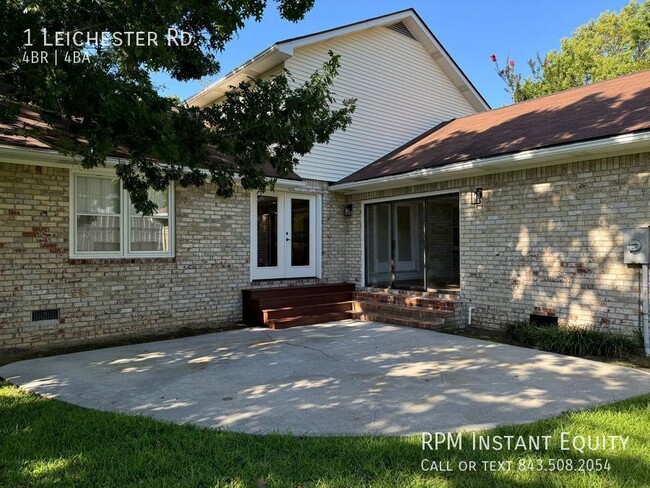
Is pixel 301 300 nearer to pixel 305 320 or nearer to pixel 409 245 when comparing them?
pixel 305 320

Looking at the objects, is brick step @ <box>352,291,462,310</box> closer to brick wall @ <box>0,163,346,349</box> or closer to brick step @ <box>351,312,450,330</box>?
brick step @ <box>351,312,450,330</box>

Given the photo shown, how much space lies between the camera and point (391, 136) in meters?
12.3

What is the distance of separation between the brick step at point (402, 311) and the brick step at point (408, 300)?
0.11m

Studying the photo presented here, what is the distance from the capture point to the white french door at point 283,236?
9734mm

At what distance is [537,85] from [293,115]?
2516 cm

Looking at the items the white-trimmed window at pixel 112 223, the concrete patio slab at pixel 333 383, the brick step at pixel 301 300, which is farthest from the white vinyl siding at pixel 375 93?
the concrete patio slab at pixel 333 383

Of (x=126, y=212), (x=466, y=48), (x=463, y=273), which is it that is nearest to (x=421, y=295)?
(x=463, y=273)

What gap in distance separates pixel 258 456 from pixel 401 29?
41.6ft

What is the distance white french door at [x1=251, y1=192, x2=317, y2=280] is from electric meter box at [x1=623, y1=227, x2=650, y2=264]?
642 centimetres

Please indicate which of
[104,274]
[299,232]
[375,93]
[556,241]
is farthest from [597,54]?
[104,274]

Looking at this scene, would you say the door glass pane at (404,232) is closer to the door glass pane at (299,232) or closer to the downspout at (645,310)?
the door glass pane at (299,232)

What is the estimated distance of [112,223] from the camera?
769 cm

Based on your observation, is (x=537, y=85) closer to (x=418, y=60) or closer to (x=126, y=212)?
(x=418, y=60)

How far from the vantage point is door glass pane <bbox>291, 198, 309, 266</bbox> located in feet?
34.2
